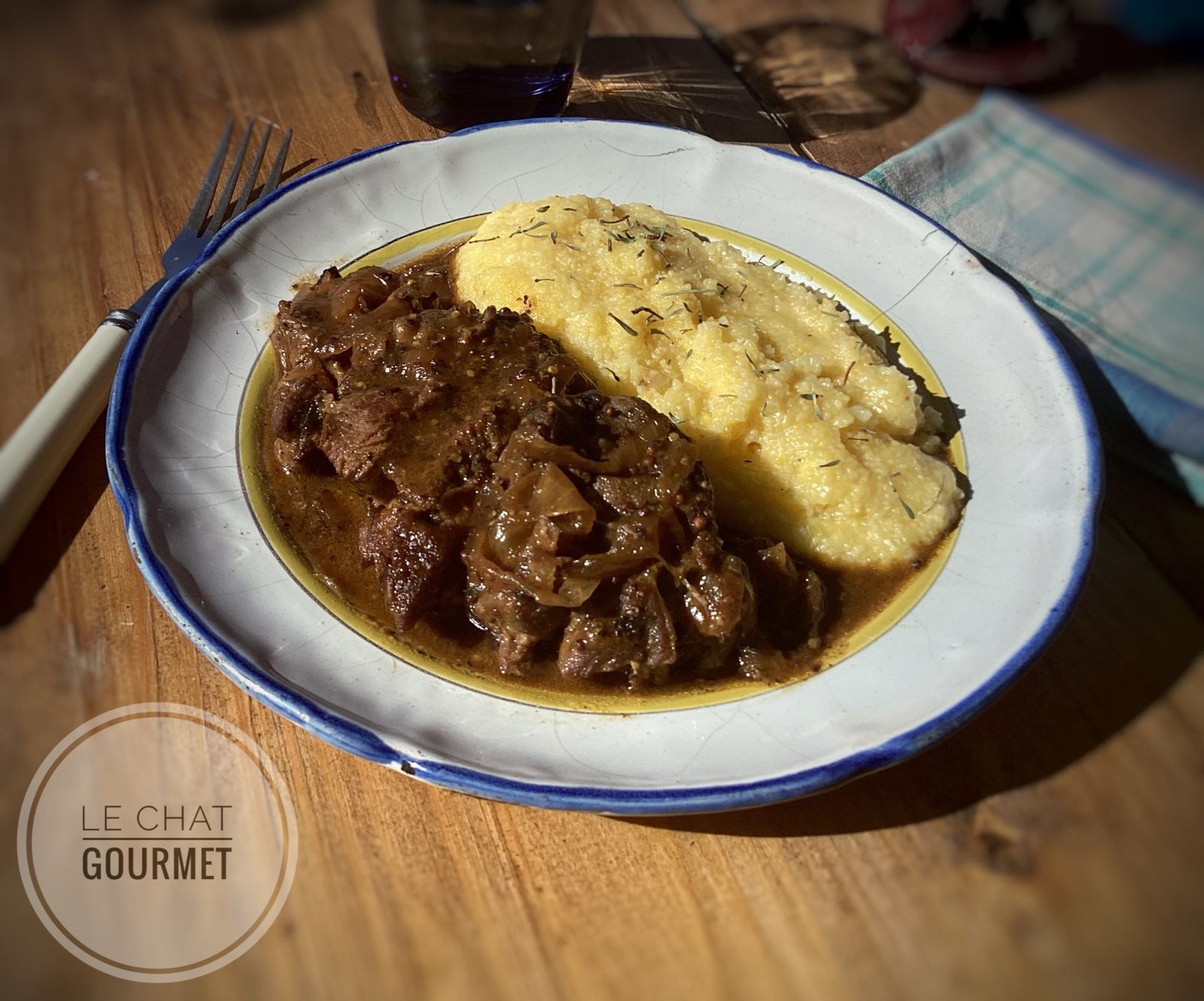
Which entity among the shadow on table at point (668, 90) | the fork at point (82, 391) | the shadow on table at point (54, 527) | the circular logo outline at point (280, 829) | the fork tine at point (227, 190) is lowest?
the circular logo outline at point (280, 829)

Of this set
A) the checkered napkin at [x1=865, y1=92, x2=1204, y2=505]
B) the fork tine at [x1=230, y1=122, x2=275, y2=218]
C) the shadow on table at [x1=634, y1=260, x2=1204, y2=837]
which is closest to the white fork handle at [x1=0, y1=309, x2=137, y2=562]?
the fork tine at [x1=230, y1=122, x2=275, y2=218]

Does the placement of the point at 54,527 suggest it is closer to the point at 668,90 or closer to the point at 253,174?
the point at 253,174

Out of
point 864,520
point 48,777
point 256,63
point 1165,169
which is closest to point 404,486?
point 48,777

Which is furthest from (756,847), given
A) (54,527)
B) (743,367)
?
(54,527)

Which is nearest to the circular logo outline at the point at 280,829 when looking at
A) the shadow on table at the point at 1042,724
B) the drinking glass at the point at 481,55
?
the shadow on table at the point at 1042,724

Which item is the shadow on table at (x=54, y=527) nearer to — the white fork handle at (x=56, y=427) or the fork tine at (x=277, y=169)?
the white fork handle at (x=56, y=427)

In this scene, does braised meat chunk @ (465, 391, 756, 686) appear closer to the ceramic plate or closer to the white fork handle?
the ceramic plate

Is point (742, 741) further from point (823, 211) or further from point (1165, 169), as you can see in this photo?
point (823, 211)
